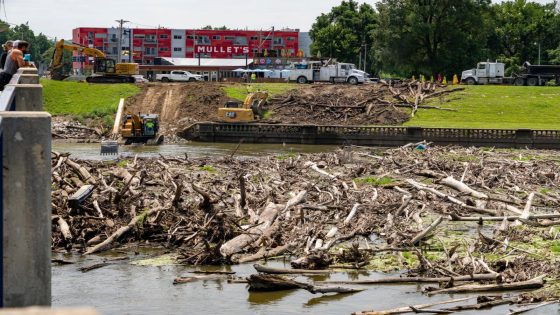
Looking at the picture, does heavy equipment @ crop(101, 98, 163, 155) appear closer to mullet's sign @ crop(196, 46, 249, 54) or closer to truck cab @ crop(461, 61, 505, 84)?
truck cab @ crop(461, 61, 505, 84)

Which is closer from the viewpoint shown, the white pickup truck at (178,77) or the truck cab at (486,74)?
the truck cab at (486,74)

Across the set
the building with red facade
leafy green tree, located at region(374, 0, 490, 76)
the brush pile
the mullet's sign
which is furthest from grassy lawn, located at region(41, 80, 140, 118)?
the building with red facade

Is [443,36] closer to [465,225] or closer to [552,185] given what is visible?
[552,185]

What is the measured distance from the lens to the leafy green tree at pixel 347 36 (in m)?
132

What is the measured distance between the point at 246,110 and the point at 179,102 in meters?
8.50

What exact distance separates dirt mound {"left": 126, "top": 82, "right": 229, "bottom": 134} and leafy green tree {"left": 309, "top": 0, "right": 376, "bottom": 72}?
2360 inches

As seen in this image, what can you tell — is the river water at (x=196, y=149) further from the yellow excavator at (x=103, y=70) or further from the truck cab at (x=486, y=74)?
the truck cab at (x=486, y=74)

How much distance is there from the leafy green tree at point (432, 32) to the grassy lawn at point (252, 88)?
919 inches

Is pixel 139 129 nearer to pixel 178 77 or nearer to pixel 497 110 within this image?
pixel 497 110

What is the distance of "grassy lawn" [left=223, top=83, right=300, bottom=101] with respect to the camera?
71688 millimetres

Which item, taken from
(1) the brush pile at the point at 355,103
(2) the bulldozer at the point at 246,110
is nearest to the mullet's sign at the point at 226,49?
(1) the brush pile at the point at 355,103

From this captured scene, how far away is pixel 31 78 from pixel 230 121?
49.7m

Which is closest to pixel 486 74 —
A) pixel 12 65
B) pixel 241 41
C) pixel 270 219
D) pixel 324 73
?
pixel 324 73

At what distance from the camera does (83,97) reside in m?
70.4
